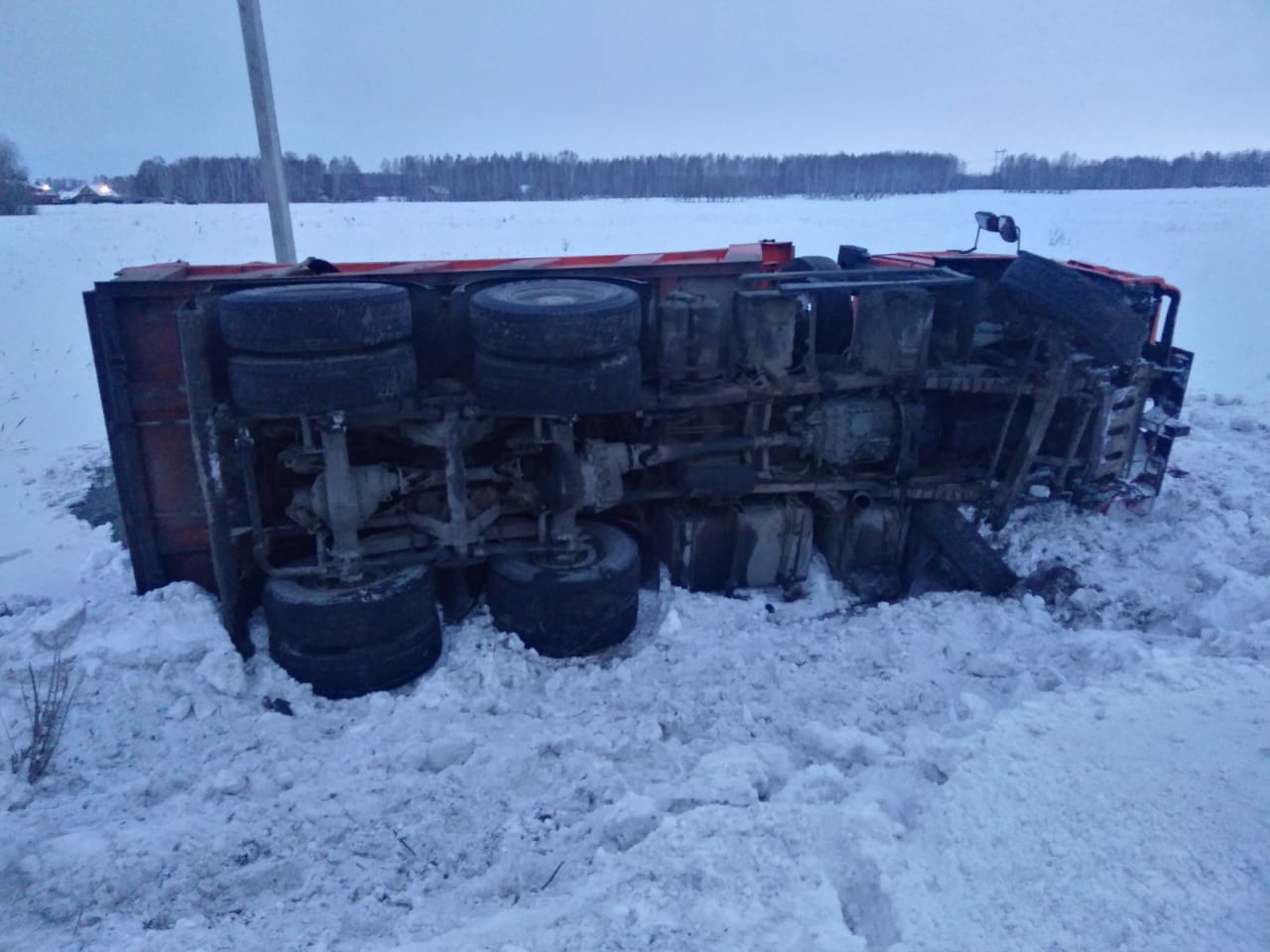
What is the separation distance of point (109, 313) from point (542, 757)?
3069 mm

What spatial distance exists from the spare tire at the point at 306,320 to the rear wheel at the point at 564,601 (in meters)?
1.39

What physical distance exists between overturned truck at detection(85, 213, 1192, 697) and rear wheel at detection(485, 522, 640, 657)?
14mm

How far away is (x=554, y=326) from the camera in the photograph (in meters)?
3.90

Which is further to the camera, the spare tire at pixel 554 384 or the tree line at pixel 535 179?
the tree line at pixel 535 179

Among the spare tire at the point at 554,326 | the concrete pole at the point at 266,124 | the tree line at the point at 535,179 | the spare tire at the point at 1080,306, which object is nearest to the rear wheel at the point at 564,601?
the spare tire at the point at 554,326

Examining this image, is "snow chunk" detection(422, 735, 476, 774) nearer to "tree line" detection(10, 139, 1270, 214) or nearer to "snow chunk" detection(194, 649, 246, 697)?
"snow chunk" detection(194, 649, 246, 697)

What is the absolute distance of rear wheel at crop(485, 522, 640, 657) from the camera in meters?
4.36

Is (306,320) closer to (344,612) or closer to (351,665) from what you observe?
(344,612)

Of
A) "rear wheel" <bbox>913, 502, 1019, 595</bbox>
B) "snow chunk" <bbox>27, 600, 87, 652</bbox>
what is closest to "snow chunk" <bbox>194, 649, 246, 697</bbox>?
"snow chunk" <bbox>27, 600, 87, 652</bbox>

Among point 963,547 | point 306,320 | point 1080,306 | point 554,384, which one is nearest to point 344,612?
point 306,320

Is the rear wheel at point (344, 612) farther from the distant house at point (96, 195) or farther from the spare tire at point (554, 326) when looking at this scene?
the distant house at point (96, 195)

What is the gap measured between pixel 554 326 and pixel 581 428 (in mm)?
1134

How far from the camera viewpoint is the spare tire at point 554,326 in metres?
3.91

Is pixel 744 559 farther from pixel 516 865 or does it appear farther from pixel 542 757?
pixel 516 865
